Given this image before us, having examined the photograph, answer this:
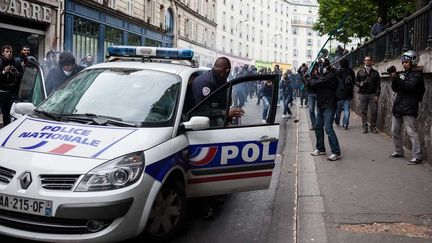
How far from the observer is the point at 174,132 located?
4512mm

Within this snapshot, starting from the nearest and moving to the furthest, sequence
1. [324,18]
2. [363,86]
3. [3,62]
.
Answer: [3,62], [363,86], [324,18]

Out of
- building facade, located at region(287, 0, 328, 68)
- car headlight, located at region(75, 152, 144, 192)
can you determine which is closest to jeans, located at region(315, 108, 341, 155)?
car headlight, located at region(75, 152, 144, 192)

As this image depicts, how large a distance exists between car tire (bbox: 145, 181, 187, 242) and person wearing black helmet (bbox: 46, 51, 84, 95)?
3544 mm

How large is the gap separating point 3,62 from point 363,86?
25.6ft

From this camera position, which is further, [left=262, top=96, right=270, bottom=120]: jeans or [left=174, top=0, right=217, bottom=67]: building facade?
[left=174, top=0, right=217, bottom=67]: building facade

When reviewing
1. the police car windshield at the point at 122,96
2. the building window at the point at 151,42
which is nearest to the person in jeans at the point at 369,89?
the police car windshield at the point at 122,96

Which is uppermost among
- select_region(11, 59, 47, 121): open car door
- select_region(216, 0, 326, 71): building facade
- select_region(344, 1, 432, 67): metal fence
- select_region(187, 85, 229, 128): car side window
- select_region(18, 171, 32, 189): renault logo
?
select_region(216, 0, 326, 71): building facade

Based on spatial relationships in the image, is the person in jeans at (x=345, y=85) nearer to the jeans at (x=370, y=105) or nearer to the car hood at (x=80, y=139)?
the jeans at (x=370, y=105)

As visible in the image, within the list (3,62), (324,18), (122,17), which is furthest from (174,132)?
(324,18)

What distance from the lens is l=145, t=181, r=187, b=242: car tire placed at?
13.6 ft

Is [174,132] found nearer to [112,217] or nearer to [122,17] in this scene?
[112,217]

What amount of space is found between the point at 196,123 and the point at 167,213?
868 mm

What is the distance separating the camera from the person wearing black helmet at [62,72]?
712 centimetres

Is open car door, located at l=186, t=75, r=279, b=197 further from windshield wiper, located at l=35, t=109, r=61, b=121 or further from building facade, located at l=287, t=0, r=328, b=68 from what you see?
building facade, located at l=287, t=0, r=328, b=68
